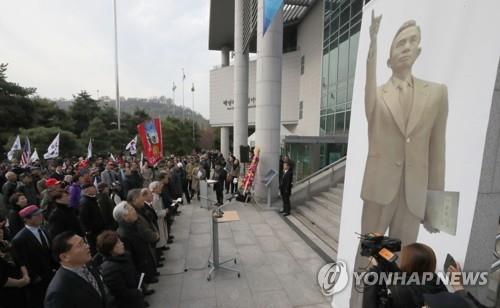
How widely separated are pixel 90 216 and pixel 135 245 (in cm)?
165

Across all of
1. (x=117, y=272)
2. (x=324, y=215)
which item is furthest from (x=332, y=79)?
(x=117, y=272)

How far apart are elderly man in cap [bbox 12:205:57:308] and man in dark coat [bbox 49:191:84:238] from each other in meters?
0.57

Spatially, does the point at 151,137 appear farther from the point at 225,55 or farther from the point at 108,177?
the point at 225,55

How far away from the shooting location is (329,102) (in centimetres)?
1611

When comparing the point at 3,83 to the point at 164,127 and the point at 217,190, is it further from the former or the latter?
the point at 217,190

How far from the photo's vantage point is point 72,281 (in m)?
2.17

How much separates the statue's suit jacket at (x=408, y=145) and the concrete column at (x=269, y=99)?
7225 mm

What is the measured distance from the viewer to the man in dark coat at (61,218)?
397 cm

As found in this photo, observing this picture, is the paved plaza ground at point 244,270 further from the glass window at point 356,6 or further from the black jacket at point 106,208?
the glass window at point 356,6

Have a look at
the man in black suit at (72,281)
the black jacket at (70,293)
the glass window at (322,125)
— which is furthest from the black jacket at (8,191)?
the glass window at (322,125)

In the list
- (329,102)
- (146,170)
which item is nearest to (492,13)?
(146,170)

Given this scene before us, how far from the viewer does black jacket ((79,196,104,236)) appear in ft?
15.1

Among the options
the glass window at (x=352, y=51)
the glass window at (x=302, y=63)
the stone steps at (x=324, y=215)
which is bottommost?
the stone steps at (x=324, y=215)

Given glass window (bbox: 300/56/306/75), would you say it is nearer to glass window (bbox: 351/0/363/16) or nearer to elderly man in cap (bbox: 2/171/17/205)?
glass window (bbox: 351/0/363/16)
